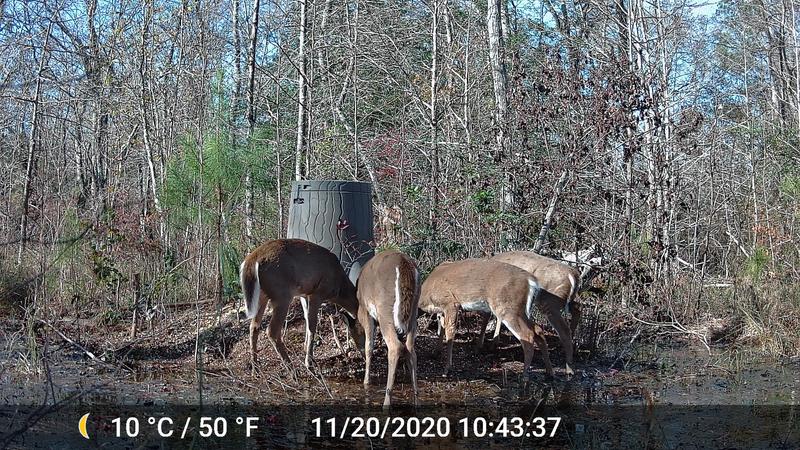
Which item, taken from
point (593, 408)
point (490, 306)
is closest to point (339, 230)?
point (490, 306)

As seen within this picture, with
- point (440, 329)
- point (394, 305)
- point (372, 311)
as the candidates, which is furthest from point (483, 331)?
point (394, 305)

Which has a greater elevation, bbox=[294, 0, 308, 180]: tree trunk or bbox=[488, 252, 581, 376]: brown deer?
bbox=[294, 0, 308, 180]: tree trunk

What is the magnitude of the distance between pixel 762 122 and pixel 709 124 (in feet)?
6.93

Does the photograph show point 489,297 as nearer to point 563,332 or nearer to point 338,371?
point 563,332

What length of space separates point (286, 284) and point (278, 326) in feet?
1.42

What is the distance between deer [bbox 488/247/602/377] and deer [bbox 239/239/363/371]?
195cm

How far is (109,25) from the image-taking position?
1627 cm

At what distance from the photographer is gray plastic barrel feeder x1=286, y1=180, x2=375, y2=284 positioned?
9984mm

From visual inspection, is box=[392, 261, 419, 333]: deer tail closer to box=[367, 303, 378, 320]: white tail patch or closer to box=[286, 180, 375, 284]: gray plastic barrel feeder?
box=[367, 303, 378, 320]: white tail patch

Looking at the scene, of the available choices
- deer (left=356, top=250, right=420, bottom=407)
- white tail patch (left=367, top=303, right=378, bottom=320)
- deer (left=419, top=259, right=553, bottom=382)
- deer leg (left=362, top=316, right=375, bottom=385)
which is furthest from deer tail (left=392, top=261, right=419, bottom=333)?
deer (left=419, top=259, right=553, bottom=382)

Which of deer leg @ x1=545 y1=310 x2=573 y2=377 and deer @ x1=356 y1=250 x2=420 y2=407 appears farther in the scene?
deer leg @ x1=545 y1=310 x2=573 y2=377

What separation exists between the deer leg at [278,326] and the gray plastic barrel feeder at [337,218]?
1175 millimetres

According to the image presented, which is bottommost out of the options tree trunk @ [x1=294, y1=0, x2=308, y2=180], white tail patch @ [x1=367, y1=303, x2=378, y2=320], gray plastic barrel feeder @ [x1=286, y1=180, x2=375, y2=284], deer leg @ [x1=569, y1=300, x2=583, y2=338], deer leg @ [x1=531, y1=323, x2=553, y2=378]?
deer leg @ [x1=531, y1=323, x2=553, y2=378]

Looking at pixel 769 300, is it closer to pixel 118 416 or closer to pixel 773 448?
pixel 773 448
